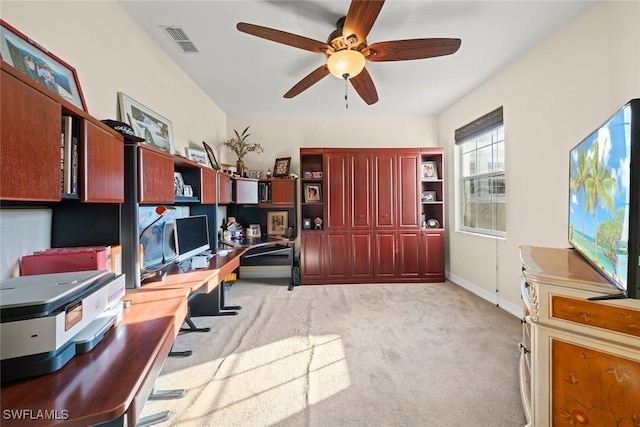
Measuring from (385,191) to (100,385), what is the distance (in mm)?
3691

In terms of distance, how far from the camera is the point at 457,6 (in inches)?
76.2

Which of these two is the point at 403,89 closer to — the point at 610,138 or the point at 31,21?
the point at 610,138

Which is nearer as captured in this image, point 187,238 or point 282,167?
point 187,238

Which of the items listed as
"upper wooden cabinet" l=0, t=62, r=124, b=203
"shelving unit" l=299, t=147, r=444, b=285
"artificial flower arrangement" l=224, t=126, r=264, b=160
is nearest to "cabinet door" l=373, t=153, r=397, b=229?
"shelving unit" l=299, t=147, r=444, b=285

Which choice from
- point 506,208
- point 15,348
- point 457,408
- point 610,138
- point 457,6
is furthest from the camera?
point 506,208

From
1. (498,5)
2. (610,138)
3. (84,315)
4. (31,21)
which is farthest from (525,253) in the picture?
(31,21)

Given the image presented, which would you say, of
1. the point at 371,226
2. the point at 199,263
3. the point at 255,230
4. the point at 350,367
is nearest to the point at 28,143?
the point at 199,263

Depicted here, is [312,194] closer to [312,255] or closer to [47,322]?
[312,255]

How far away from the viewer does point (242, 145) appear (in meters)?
3.99

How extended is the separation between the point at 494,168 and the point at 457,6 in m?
1.99

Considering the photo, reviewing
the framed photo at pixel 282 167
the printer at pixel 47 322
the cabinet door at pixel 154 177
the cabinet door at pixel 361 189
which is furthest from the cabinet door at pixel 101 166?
the cabinet door at pixel 361 189

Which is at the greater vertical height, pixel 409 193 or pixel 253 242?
pixel 409 193

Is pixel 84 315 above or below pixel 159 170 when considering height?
below

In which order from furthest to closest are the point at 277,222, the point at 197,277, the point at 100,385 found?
the point at 277,222 → the point at 197,277 → the point at 100,385
